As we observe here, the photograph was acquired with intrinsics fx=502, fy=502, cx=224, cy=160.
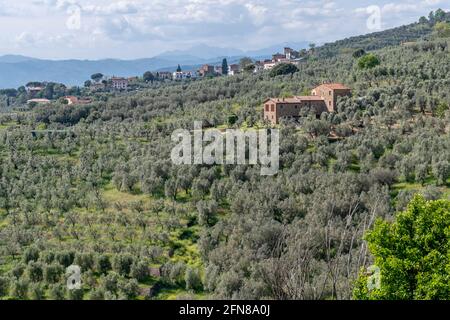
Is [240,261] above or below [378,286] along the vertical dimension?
below

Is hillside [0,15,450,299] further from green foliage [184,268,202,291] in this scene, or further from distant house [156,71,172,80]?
distant house [156,71,172,80]

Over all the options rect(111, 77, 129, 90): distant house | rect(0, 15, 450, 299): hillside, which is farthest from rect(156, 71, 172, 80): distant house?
rect(0, 15, 450, 299): hillside

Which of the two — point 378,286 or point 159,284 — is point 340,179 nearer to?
point 159,284

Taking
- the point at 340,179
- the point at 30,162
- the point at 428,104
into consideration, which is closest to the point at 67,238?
the point at 30,162

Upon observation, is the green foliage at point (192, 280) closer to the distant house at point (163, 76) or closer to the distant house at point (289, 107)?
the distant house at point (289, 107)

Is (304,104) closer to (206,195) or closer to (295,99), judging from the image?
(295,99)
